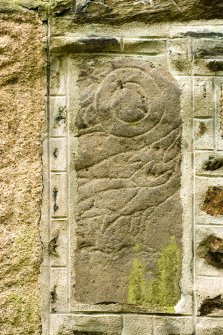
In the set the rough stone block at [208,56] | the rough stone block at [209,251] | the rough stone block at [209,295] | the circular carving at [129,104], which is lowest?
the rough stone block at [209,295]

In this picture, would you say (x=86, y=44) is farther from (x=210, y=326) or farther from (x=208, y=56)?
(x=210, y=326)

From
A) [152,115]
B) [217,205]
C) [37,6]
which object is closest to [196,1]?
[152,115]

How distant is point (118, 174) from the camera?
66.7 inches

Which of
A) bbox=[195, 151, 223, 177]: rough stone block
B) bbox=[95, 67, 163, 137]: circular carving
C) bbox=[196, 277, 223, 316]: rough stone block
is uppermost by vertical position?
bbox=[95, 67, 163, 137]: circular carving

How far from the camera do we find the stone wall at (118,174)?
1.69m

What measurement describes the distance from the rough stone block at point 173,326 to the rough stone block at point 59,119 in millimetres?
629

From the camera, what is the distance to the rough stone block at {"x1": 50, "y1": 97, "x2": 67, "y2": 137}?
1714 millimetres

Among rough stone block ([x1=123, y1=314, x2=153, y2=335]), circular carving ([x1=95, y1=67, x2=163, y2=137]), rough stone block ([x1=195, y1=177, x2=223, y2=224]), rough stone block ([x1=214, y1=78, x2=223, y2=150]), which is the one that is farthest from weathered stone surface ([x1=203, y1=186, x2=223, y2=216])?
rough stone block ([x1=123, y1=314, x2=153, y2=335])

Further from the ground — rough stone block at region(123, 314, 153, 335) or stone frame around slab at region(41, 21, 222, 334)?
stone frame around slab at region(41, 21, 222, 334)

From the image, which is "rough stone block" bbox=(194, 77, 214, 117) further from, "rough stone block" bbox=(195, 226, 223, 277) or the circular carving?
"rough stone block" bbox=(195, 226, 223, 277)

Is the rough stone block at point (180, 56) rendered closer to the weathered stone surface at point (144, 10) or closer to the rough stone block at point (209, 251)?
the weathered stone surface at point (144, 10)

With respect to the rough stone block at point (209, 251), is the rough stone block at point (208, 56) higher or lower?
higher

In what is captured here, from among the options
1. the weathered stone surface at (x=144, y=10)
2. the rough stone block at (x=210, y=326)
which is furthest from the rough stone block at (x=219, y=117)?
the rough stone block at (x=210, y=326)

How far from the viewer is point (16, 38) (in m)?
1.70
